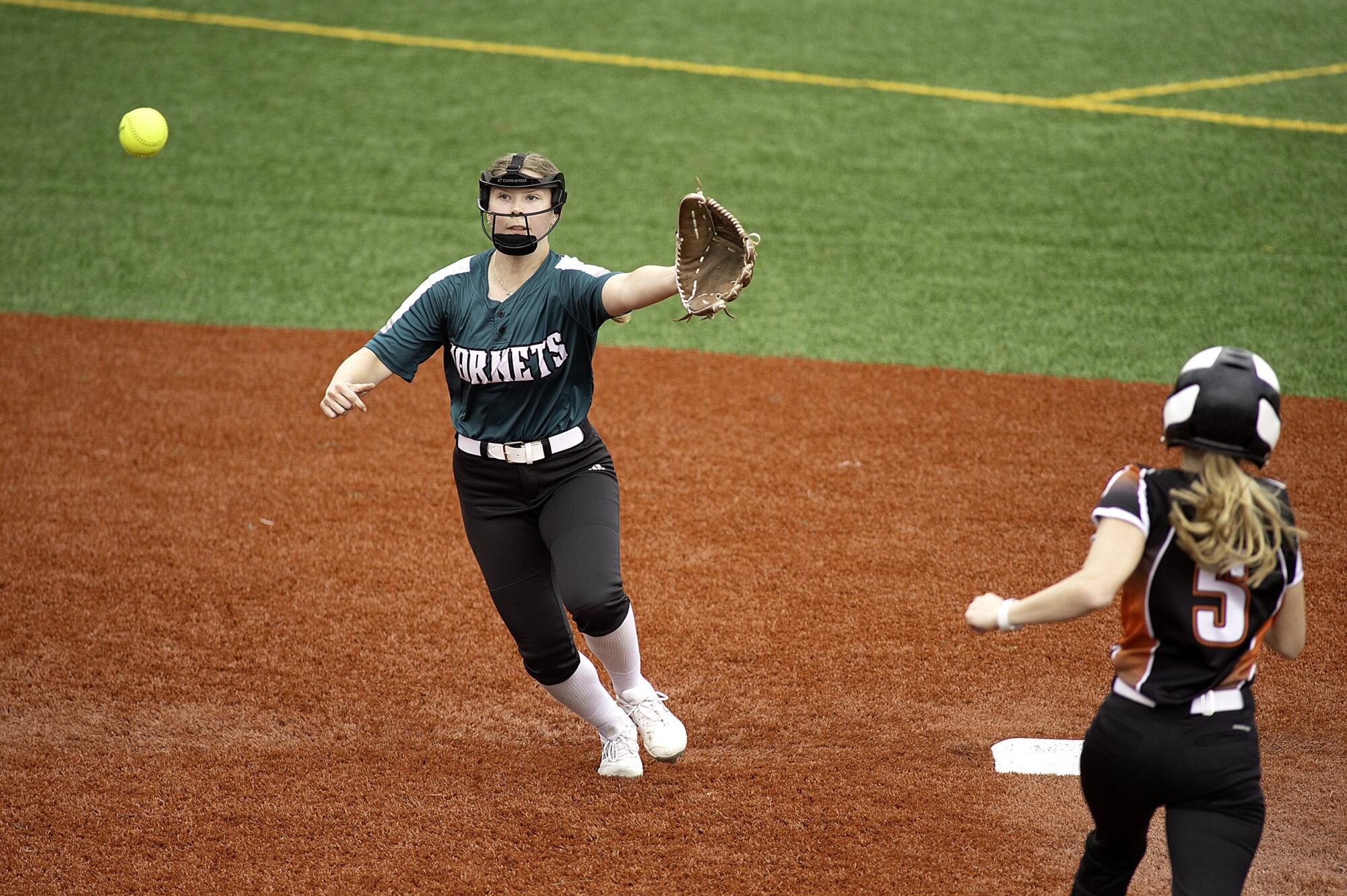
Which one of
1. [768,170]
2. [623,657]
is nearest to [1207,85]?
[768,170]

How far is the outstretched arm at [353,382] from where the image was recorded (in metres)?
3.53

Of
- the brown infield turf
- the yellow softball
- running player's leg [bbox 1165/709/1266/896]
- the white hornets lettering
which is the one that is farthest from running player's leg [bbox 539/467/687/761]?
the yellow softball

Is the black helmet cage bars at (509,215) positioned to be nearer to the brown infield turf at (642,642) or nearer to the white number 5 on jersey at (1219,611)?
the brown infield turf at (642,642)

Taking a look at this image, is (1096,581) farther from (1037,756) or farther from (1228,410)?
(1037,756)

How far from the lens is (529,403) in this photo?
3.69 m

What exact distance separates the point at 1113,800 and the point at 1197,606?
1.55ft

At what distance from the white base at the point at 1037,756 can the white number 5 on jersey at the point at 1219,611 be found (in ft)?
5.63

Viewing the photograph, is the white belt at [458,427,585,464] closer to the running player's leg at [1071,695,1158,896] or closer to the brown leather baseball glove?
the brown leather baseball glove

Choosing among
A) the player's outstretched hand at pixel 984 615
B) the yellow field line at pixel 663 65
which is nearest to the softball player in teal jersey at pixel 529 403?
the player's outstretched hand at pixel 984 615

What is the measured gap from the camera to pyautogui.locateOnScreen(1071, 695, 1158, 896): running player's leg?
2486 millimetres

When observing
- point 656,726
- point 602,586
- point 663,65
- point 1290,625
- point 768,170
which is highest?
point 663,65

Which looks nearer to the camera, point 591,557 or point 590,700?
point 591,557

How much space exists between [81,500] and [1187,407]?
5571 mm

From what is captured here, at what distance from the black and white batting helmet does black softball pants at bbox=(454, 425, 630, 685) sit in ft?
5.99
